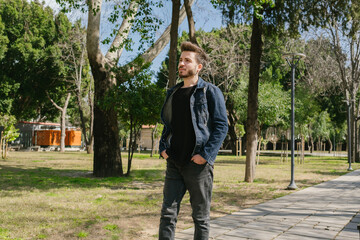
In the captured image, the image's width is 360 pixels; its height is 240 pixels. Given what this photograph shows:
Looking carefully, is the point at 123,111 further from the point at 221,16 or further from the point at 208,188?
the point at 208,188

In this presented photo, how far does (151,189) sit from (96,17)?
18.9 ft

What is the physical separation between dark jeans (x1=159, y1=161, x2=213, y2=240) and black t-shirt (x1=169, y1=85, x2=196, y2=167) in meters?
0.10

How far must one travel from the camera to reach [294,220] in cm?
540

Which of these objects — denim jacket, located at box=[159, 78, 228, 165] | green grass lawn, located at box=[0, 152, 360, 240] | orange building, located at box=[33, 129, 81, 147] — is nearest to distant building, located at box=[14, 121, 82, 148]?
orange building, located at box=[33, 129, 81, 147]

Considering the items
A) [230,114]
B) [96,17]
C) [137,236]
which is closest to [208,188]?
[137,236]

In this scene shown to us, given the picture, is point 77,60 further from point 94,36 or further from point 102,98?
point 102,98

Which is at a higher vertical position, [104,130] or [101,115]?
[101,115]

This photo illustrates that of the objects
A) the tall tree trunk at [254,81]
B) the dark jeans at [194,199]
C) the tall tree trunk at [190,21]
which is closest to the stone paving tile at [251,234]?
the dark jeans at [194,199]

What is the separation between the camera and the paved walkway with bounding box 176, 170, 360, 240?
14.6 feet

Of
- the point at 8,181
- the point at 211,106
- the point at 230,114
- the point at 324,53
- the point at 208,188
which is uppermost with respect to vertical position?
the point at 324,53

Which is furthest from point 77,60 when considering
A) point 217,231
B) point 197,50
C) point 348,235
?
point 197,50

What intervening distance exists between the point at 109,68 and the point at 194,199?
918cm

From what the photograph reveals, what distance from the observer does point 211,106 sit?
9.76 ft

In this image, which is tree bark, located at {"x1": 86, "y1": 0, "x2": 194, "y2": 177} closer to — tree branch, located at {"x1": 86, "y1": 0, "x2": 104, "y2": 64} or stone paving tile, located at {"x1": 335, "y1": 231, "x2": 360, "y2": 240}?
tree branch, located at {"x1": 86, "y1": 0, "x2": 104, "y2": 64}
